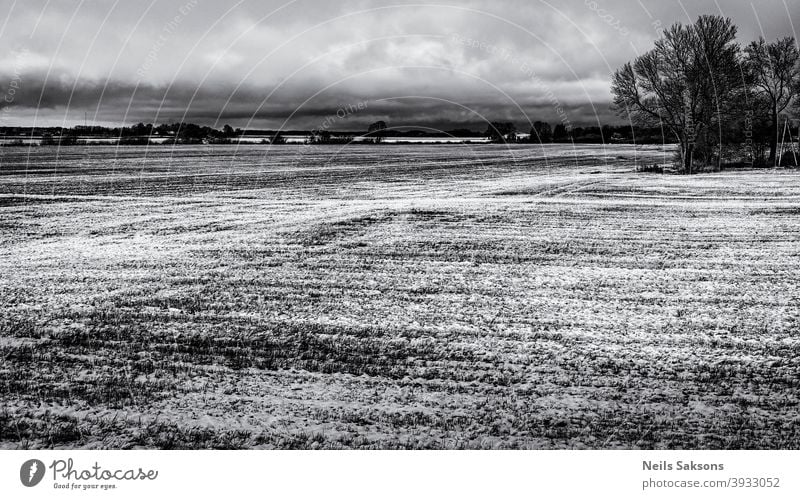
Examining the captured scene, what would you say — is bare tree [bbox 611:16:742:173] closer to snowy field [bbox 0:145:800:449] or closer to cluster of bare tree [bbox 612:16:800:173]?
cluster of bare tree [bbox 612:16:800:173]

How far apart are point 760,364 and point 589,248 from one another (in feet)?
22.7

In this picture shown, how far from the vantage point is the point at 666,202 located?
22.9 meters

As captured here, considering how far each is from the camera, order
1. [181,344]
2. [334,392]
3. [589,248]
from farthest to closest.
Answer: [589,248], [181,344], [334,392]

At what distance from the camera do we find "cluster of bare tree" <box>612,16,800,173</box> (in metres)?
37.3

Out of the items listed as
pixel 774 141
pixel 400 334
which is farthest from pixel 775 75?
pixel 400 334

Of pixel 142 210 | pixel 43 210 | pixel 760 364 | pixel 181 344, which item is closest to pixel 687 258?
pixel 760 364

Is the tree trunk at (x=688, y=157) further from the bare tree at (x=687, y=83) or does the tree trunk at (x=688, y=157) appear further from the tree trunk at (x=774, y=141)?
the tree trunk at (x=774, y=141)
